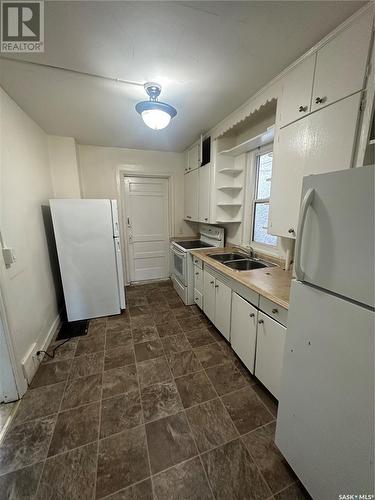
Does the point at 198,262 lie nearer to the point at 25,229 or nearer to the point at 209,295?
the point at 209,295

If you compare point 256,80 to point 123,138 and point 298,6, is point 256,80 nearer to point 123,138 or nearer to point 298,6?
point 298,6

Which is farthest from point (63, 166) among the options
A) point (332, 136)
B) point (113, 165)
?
point (332, 136)

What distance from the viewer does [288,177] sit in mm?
1536

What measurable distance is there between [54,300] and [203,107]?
2847mm

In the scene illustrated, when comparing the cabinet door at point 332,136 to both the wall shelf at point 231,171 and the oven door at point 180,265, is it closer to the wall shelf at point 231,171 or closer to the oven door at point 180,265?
the wall shelf at point 231,171

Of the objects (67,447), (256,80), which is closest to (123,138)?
(256,80)

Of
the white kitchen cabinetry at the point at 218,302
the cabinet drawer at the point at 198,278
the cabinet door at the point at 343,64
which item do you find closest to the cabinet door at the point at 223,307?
the white kitchen cabinetry at the point at 218,302

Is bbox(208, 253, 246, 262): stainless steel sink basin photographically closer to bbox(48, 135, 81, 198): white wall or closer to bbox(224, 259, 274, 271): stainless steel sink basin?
bbox(224, 259, 274, 271): stainless steel sink basin

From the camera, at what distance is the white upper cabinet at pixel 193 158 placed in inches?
119

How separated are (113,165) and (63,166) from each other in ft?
2.54

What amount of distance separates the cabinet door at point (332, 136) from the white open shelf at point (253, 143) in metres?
0.52

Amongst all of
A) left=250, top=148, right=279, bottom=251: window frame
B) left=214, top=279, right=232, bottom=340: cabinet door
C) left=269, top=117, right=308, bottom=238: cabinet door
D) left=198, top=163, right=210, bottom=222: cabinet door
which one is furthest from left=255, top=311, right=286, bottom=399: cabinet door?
left=198, top=163, right=210, bottom=222: cabinet door

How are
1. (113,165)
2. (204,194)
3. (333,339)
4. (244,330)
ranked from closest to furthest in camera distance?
1. (333,339)
2. (244,330)
3. (204,194)
4. (113,165)

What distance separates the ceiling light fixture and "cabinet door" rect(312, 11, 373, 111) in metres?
1.01
